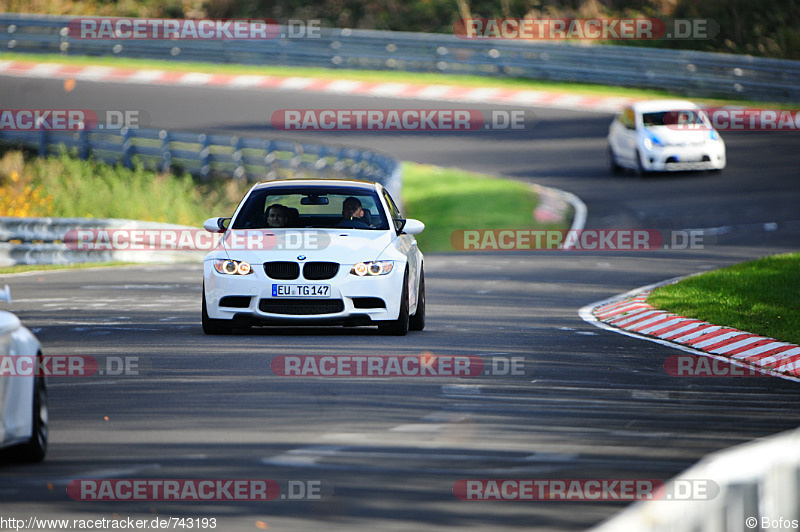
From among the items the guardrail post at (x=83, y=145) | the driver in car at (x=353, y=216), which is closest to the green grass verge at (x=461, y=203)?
the guardrail post at (x=83, y=145)

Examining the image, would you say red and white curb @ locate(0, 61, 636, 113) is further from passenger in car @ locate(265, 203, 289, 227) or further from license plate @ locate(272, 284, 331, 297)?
license plate @ locate(272, 284, 331, 297)

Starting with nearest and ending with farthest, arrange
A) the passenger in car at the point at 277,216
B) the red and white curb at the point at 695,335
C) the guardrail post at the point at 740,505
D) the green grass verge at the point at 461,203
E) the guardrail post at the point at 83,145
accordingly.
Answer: the guardrail post at the point at 740,505 < the red and white curb at the point at 695,335 < the passenger in car at the point at 277,216 < the green grass verge at the point at 461,203 < the guardrail post at the point at 83,145

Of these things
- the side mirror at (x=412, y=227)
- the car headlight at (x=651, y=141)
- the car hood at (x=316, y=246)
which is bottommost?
the car hood at (x=316, y=246)

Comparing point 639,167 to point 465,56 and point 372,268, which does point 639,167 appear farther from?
point 372,268

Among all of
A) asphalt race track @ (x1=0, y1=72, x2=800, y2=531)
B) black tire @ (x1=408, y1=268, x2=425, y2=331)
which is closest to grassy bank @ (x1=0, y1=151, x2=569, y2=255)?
asphalt race track @ (x1=0, y1=72, x2=800, y2=531)

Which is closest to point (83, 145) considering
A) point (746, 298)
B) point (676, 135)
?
point (676, 135)

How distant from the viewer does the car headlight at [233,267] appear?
13.7 meters

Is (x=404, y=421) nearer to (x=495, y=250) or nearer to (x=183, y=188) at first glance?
(x=495, y=250)

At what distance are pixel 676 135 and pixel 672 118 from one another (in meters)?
0.45

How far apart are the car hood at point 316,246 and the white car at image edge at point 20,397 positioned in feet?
18.7

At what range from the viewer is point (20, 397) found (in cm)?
768

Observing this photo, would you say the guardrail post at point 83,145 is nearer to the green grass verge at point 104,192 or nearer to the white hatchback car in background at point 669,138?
the green grass verge at point 104,192

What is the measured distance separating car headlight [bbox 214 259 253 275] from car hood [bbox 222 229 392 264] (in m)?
0.05

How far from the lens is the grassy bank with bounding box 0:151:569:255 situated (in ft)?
101
